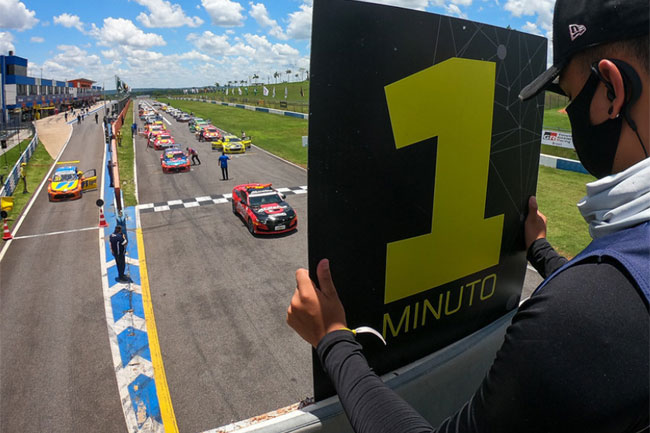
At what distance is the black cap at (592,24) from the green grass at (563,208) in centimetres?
1137

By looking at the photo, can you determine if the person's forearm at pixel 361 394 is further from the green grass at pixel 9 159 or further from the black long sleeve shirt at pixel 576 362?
the green grass at pixel 9 159

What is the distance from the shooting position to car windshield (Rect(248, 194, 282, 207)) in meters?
14.4

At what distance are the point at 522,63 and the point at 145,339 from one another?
7.97 metres

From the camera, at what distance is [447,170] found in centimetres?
180

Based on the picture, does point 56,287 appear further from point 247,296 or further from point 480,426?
point 480,426

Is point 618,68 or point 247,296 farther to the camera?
point 247,296

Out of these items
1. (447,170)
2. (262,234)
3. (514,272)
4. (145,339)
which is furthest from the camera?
(262,234)

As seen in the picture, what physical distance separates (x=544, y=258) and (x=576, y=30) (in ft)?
4.45

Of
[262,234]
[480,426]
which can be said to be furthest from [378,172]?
[262,234]

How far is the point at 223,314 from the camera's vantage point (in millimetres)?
8750

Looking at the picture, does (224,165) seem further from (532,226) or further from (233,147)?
(532,226)

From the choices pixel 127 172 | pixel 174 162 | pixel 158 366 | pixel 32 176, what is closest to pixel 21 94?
pixel 32 176

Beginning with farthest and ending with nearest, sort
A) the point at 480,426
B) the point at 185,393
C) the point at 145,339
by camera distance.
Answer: the point at 145,339 < the point at 185,393 < the point at 480,426

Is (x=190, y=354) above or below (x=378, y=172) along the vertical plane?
below
